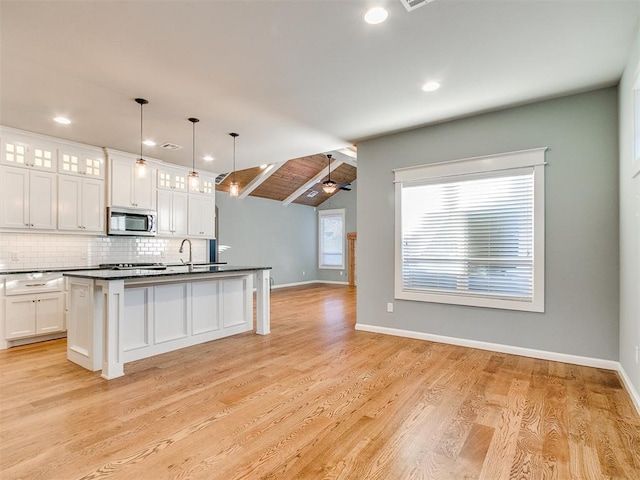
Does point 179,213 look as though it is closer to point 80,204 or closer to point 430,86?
point 80,204

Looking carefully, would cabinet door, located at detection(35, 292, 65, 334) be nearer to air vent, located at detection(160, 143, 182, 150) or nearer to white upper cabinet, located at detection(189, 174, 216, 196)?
air vent, located at detection(160, 143, 182, 150)

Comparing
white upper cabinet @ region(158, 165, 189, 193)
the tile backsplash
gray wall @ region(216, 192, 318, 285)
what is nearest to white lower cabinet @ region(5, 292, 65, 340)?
the tile backsplash

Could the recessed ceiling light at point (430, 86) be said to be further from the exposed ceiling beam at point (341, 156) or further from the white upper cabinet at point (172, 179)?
the exposed ceiling beam at point (341, 156)

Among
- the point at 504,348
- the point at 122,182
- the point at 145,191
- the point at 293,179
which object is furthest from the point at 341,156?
the point at 504,348

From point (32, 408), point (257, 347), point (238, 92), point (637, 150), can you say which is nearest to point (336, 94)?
point (238, 92)

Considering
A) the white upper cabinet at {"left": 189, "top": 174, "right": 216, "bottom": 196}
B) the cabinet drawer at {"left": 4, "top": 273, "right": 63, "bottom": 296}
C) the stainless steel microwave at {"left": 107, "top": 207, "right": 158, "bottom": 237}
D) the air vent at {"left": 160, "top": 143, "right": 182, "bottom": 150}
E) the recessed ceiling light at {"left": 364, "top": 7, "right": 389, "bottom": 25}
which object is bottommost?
the cabinet drawer at {"left": 4, "top": 273, "right": 63, "bottom": 296}

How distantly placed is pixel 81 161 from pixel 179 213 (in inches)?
70.8

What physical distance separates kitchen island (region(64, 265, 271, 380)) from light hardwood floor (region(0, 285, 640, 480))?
24cm

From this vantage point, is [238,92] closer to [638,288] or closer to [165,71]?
[165,71]

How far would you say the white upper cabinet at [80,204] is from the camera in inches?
197

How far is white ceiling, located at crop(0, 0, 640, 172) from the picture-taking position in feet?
7.74

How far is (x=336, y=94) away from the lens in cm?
360

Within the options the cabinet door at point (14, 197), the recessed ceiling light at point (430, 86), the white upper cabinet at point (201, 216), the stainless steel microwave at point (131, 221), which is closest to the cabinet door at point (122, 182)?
the stainless steel microwave at point (131, 221)

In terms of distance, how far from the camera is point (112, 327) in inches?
129
